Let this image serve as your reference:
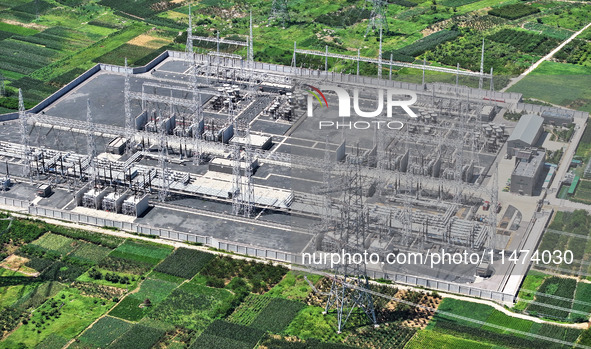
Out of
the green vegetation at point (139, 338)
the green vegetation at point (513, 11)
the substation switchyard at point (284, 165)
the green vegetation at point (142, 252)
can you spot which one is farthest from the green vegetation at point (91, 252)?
the green vegetation at point (513, 11)

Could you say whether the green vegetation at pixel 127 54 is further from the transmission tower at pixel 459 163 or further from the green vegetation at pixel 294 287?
the green vegetation at pixel 294 287

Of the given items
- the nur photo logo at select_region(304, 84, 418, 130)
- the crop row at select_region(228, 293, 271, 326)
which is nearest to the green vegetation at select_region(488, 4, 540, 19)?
the nur photo logo at select_region(304, 84, 418, 130)

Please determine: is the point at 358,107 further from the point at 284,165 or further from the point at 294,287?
the point at 294,287

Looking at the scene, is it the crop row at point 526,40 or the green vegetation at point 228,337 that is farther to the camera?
the crop row at point 526,40

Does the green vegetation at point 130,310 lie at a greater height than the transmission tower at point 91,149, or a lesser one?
lesser

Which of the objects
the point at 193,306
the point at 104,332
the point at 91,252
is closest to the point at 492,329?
the point at 193,306

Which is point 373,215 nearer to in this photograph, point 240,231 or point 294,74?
point 240,231

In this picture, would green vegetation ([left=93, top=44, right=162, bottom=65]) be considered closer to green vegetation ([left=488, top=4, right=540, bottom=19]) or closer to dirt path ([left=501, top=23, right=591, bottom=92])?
dirt path ([left=501, top=23, right=591, bottom=92])
